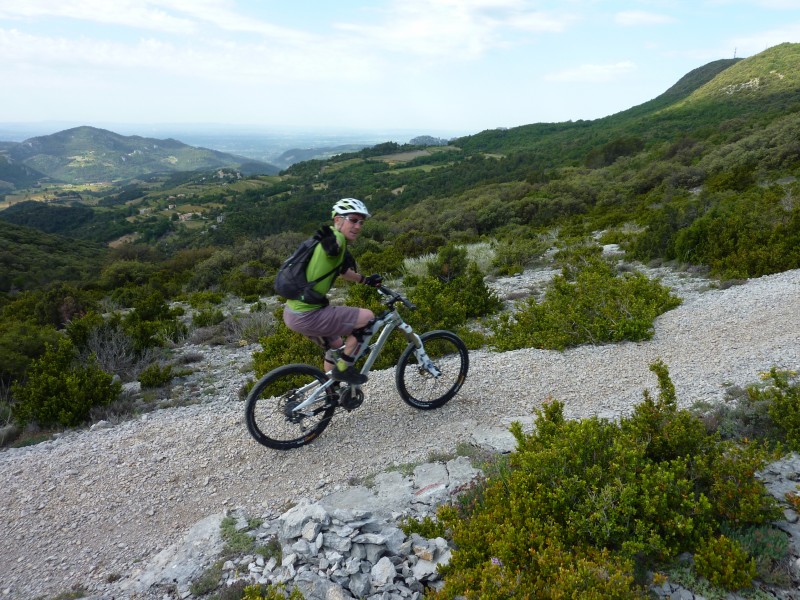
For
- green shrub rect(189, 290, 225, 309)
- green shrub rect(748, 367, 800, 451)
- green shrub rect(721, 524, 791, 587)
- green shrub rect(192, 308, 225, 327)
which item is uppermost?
green shrub rect(748, 367, 800, 451)

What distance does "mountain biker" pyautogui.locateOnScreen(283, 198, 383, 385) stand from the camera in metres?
4.44

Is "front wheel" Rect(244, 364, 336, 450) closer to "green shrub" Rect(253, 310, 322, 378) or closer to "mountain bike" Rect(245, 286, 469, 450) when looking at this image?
"mountain bike" Rect(245, 286, 469, 450)

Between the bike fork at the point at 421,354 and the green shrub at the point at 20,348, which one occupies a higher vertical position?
the bike fork at the point at 421,354

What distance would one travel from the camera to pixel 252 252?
26578mm

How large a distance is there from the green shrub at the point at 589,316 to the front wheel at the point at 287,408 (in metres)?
4.10

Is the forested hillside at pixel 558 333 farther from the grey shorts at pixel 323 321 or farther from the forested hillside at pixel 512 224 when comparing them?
the grey shorts at pixel 323 321

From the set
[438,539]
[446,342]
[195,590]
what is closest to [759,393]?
[446,342]

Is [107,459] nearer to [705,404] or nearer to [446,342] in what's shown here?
[446,342]

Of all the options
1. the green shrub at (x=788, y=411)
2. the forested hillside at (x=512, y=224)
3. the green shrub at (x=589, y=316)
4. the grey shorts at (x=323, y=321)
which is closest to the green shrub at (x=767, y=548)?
the green shrub at (x=788, y=411)

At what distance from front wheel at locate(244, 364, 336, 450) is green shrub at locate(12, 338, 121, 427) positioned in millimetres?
3520

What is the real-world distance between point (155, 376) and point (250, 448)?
408cm

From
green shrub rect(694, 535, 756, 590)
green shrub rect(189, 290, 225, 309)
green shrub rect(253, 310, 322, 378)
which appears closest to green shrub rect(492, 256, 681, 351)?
green shrub rect(253, 310, 322, 378)

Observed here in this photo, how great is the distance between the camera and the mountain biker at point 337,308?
4.44 m

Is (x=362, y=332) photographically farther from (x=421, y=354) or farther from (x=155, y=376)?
(x=155, y=376)
